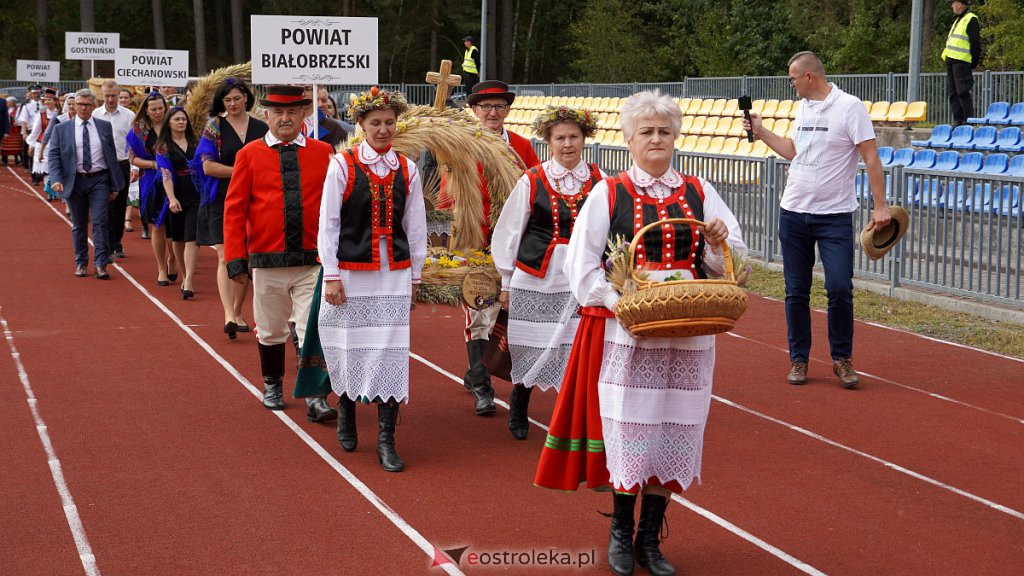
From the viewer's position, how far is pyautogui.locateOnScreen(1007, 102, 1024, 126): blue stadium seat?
60.6ft

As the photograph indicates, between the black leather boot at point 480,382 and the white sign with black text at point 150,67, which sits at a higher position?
the white sign with black text at point 150,67

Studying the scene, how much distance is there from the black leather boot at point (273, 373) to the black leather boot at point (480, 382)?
4.17 ft

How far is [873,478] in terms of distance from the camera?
6703 millimetres

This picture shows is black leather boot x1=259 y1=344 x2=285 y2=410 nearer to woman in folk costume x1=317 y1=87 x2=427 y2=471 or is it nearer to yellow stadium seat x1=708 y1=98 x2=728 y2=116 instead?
woman in folk costume x1=317 y1=87 x2=427 y2=471

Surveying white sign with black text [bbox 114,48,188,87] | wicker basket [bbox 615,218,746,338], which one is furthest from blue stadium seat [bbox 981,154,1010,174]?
wicker basket [bbox 615,218,746,338]

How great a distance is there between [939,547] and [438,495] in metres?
2.46

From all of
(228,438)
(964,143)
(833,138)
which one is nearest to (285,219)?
(228,438)

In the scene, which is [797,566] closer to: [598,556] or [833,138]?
[598,556]

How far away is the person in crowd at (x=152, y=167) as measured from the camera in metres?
13.6

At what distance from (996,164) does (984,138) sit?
1530 mm

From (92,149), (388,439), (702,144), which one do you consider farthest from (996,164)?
(388,439)

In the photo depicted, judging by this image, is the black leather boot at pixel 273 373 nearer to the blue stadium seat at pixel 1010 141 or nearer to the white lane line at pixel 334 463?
the white lane line at pixel 334 463

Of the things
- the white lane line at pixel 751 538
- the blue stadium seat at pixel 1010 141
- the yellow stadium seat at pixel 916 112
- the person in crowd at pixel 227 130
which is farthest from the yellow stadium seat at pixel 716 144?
the white lane line at pixel 751 538

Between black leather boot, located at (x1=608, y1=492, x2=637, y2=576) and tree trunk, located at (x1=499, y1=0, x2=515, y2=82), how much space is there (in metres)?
46.6
